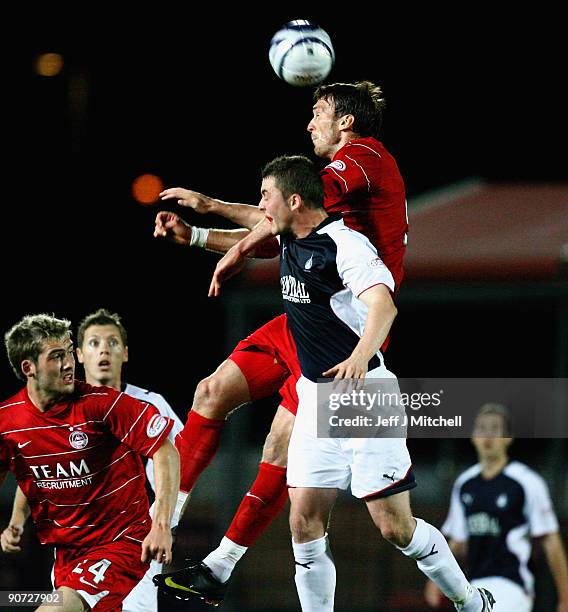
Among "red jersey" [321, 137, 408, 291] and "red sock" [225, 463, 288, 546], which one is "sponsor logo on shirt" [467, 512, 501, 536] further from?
"red jersey" [321, 137, 408, 291]

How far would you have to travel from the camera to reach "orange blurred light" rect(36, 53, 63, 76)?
18.2 m

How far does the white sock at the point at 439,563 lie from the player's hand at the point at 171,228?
1.79 meters

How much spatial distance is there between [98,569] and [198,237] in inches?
66.9

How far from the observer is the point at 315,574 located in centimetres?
559

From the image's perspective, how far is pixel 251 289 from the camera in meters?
11.4

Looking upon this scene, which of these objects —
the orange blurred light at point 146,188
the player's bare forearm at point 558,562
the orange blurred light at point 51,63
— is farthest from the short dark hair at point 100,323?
the orange blurred light at point 51,63

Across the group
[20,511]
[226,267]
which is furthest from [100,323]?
[226,267]

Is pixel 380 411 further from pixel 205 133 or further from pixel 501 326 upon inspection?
pixel 205 133

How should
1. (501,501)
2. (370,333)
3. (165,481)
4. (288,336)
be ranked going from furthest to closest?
1. (501,501)
2. (288,336)
3. (165,481)
4. (370,333)

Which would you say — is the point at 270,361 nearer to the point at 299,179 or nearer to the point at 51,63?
the point at 299,179

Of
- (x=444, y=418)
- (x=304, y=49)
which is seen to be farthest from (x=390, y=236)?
(x=444, y=418)

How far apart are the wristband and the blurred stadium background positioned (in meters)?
5.27

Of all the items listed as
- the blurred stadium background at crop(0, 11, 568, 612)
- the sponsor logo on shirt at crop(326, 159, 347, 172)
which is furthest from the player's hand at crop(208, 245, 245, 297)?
the blurred stadium background at crop(0, 11, 568, 612)

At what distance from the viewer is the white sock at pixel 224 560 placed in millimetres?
5922
